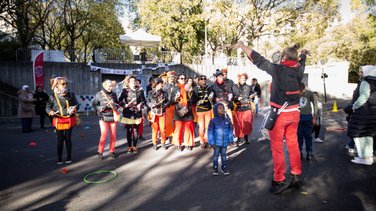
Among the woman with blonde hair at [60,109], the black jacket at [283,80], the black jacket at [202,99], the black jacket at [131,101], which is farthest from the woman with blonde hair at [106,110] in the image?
the black jacket at [283,80]

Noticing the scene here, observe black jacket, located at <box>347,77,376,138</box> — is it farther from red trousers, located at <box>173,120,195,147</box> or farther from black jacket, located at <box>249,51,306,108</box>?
red trousers, located at <box>173,120,195,147</box>

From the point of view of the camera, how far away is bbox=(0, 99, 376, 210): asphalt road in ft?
13.9

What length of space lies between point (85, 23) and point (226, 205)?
28362 mm

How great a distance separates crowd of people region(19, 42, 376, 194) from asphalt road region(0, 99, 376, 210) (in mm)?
364

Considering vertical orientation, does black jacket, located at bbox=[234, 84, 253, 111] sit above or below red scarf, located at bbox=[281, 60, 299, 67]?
below

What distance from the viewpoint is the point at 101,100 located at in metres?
6.73

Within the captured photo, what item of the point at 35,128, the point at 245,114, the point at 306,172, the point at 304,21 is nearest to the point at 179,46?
the point at 304,21

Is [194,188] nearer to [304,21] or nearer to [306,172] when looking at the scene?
[306,172]

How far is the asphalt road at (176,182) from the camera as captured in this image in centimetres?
425

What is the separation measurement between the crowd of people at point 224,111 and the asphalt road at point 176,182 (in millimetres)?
364

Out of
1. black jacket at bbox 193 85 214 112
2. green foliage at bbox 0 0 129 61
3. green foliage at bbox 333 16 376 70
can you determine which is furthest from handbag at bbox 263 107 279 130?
green foliage at bbox 333 16 376 70

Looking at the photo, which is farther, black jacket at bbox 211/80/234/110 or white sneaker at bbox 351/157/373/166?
black jacket at bbox 211/80/234/110

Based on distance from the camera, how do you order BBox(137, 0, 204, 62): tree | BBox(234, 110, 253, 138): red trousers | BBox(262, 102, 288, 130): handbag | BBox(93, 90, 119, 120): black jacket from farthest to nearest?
BBox(137, 0, 204, 62): tree < BBox(234, 110, 253, 138): red trousers < BBox(93, 90, 119, 120): black jacket < BBox(262, 102, 288, 130): handbag

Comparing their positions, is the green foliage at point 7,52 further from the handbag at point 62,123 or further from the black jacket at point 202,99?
the black jacket at point 202,99
